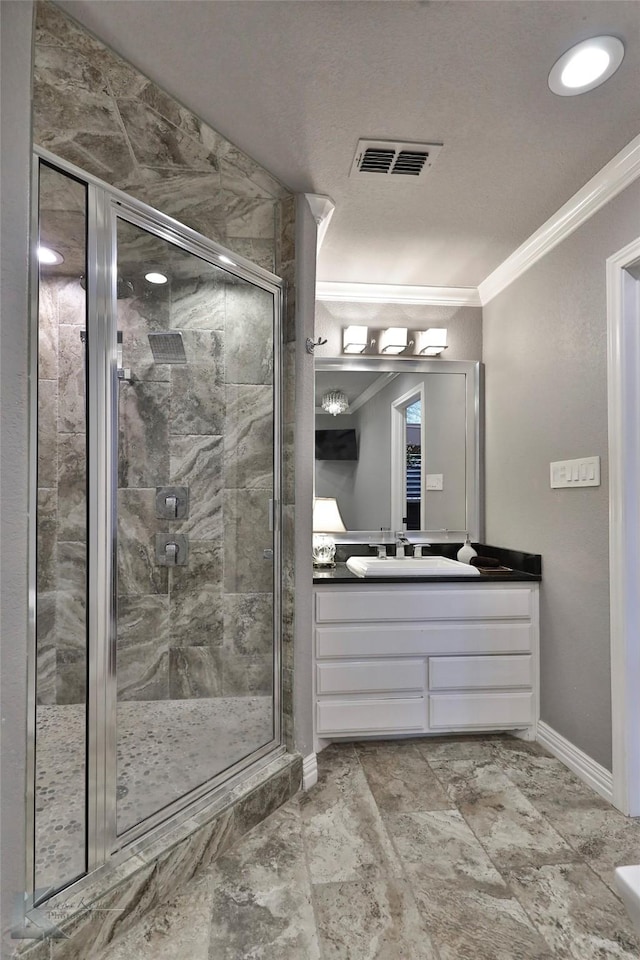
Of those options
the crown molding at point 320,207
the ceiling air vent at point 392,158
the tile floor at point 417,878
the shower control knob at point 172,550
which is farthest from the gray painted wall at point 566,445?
the shower control knob at point 172,550

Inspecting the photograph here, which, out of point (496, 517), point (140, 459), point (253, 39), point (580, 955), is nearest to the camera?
point (580, 955)

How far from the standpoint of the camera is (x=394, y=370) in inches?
127

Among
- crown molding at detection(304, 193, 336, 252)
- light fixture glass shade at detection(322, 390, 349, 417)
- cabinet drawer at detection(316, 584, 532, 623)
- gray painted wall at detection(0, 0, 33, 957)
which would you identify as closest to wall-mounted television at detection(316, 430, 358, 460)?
light fixture glass shade at detection(322, 390, 349, 417)

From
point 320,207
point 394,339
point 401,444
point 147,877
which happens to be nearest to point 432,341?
point 394,339

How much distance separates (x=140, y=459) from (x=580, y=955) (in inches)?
70.5

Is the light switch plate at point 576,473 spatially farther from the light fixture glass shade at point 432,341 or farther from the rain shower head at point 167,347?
the rain shower head at point 167,347

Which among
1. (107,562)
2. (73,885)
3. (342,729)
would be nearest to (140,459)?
(107,562)

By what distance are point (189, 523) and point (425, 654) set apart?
133cm

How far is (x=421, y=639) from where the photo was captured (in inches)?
103

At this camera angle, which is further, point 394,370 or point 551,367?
point 394,370

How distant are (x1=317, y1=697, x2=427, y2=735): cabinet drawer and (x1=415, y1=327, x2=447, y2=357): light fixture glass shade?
1881 millimetres

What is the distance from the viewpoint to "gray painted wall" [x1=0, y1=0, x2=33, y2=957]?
124cm

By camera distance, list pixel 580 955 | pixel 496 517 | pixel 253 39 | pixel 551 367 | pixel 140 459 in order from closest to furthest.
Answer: pixel 580 955, pixel 253 39, pixel 140 459, pixel 551 367, pixel 496 517

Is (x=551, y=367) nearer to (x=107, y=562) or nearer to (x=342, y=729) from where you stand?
(x=342, y=729)
